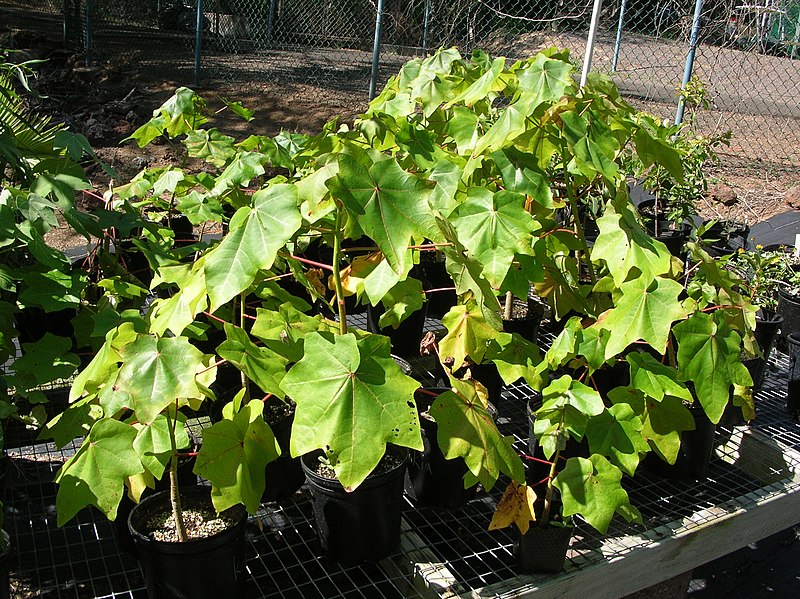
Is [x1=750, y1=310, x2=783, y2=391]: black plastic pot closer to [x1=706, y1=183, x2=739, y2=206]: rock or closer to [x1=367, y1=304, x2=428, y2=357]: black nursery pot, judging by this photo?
[x1=367, y1=304, x2=428, y2=357]: black nursery pot

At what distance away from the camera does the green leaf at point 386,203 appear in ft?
4.03

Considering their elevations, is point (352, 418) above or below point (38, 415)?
above

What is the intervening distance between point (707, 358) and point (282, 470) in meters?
0.99

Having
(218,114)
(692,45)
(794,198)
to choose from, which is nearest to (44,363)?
(692,45)

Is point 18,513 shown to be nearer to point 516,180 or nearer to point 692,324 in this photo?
point 516,180

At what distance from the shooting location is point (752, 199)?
224 inches

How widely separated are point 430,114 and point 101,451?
1346 millimetres

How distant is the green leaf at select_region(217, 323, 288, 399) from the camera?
4.06ft

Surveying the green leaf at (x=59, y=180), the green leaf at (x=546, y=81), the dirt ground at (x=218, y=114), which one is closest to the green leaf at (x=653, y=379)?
the green leaf at (x=546, y=81)

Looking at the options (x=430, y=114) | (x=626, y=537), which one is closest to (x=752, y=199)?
(x=430, y=114)

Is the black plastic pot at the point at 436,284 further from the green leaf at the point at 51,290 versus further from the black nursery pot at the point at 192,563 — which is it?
the black nursery pot at the point at 192,563

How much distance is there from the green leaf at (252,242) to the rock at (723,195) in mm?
4347

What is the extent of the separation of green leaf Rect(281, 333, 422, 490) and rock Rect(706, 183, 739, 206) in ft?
14.1

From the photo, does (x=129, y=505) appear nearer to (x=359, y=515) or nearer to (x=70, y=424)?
(x=70, y=424)
